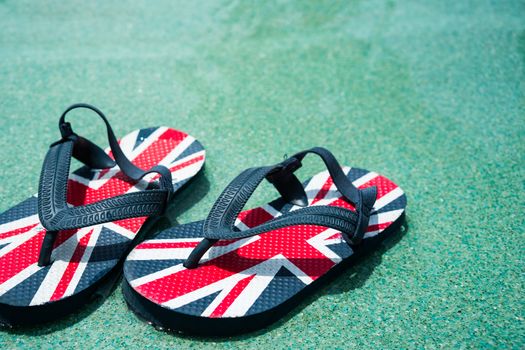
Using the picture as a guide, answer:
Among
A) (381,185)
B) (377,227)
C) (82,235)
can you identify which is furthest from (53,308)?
(381,185)

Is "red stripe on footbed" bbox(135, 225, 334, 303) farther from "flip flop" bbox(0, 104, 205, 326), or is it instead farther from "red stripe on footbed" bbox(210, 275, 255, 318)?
"flip flop" bbox(0, 104, 205, 326)

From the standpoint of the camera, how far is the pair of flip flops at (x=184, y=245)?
1.27 metres

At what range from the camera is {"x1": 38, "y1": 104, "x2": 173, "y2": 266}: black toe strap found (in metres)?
1.35

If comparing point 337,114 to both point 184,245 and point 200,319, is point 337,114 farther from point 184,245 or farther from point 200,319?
point 200,319

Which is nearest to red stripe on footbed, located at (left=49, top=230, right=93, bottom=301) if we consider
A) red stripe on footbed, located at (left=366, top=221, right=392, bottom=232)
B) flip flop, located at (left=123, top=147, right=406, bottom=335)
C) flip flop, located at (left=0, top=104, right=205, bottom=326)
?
flip flop, located at (left=0, top=104, right=205, bottom=326)

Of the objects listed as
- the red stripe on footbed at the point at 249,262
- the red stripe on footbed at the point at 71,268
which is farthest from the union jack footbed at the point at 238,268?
the red stripe on footbed at the point at 71,268

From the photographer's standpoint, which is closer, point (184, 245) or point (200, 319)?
point (200, 319)

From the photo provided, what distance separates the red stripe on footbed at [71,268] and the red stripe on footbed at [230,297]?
35 centimetres

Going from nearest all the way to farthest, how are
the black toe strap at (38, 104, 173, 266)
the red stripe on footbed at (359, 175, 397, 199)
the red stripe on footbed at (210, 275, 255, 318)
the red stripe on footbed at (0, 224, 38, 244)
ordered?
the red stripe on footbed at (210, 275, 255, 318)
the black toe strap at (38, 104, 173, 266)
the red stripe on footbed at (0, 224, 38, 244)
the red stripe on footbed at (359, 175, 397, 199)

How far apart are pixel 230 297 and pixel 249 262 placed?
0.14 metres

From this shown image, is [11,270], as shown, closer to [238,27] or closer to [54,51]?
[54,51]

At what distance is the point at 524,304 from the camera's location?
1370 mm

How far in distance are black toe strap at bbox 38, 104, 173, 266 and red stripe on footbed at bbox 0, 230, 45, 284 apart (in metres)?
0.04

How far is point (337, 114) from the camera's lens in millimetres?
2133
